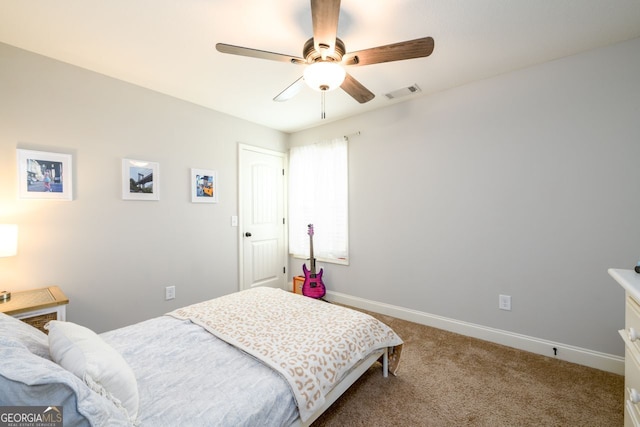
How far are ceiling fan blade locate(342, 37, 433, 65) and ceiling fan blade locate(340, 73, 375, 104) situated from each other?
0.16 metres

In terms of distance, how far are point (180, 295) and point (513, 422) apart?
2.96 metres

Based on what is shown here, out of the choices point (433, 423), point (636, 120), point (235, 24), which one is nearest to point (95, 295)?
point (235, 24)

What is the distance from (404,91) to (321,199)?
1640 mm

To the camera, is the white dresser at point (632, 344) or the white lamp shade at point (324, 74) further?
the white lamp shade at point (324, 74)

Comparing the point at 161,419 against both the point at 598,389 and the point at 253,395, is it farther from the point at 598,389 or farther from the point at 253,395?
the point at 598,389

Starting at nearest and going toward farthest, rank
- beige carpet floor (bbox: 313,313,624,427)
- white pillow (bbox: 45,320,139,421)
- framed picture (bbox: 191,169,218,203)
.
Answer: white pillow (bbox: 45,320,139,421) < beige carpet floor (bbox: 313,313,624,427) < framed picture (bbox: 191,169,218,203)

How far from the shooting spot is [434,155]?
2.77m

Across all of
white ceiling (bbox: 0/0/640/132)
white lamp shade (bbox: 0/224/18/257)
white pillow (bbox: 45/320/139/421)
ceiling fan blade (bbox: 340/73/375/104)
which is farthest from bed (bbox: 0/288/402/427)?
white ceiling (bbox: 0/0/640/132)

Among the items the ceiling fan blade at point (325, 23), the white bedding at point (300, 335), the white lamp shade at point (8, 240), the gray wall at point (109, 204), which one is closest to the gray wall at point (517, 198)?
the white bedding at point (300, 335)

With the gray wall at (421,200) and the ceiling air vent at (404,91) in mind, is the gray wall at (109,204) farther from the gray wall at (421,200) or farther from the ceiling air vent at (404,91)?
the ceiling air vent at (404,91)

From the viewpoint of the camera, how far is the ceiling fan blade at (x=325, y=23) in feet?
3.85

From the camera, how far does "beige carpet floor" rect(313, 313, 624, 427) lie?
61.7 inches

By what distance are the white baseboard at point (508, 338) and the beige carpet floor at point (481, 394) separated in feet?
0.21

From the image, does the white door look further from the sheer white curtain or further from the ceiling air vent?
the ceiling air vent
